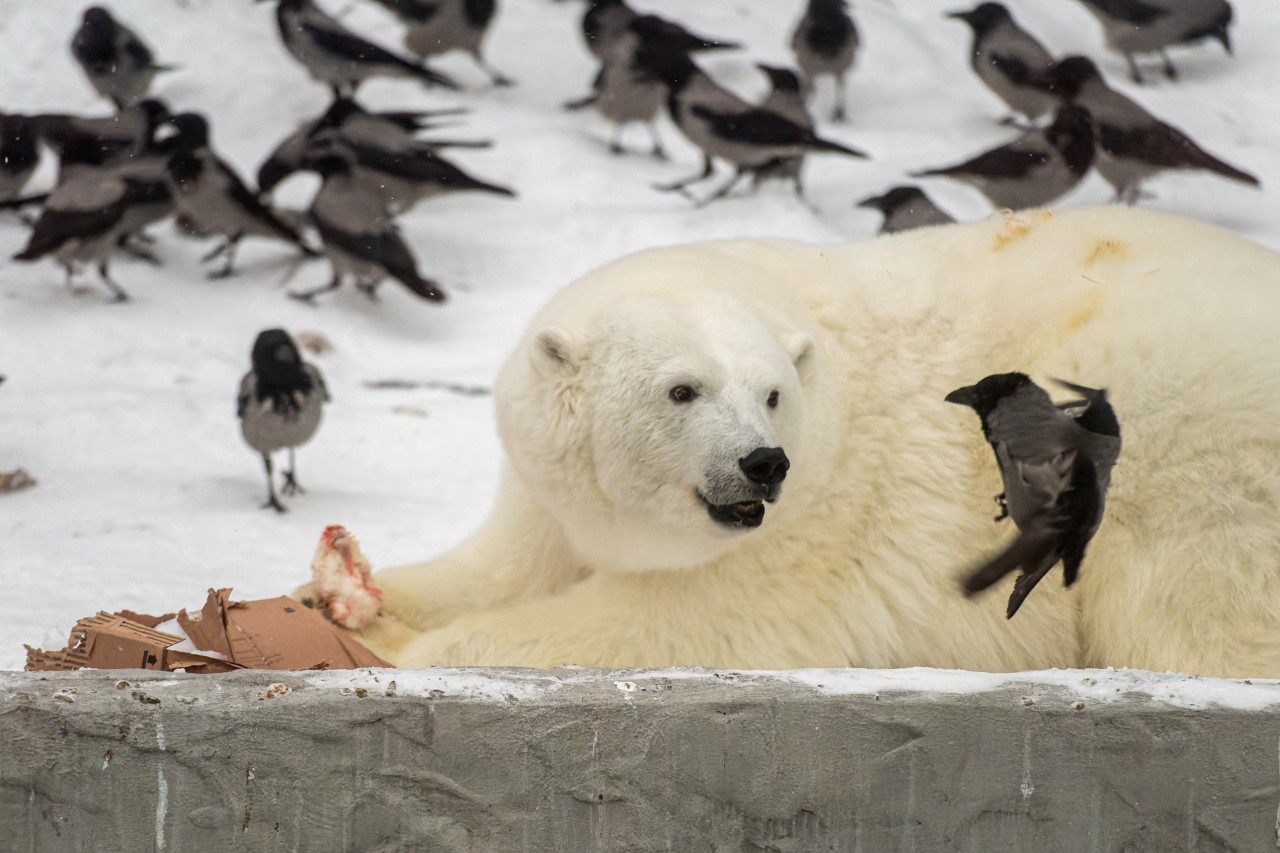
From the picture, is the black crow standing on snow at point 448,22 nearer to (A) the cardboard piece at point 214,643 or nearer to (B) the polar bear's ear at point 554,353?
(B) the polar bear's ear at point 554,353

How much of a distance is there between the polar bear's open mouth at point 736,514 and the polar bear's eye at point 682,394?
0.74 ft

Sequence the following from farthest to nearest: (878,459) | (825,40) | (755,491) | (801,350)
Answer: (825,40), (878,459), (801,350), (755,491)

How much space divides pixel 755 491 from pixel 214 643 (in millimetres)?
1183

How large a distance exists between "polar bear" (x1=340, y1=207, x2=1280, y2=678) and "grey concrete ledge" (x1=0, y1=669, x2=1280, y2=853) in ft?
2.55

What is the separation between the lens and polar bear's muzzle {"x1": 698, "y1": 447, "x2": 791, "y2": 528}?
284 centimetres

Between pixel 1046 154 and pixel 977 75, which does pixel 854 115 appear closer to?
pixel 977 75

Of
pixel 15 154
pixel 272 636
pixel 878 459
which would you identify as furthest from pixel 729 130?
pixel 272 636

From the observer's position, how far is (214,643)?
2863 mm

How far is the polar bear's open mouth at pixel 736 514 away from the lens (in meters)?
2.97

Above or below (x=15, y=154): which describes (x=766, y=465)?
above

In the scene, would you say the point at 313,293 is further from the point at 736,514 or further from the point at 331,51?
the point at 736,514

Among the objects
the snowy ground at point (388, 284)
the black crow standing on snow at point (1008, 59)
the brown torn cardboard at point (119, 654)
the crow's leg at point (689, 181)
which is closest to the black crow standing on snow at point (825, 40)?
the snowy ground at point (388, 284)

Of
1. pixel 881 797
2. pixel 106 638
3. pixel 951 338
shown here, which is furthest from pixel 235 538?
pixel 881 797

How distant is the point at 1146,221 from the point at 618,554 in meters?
1.64
